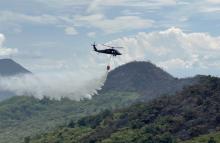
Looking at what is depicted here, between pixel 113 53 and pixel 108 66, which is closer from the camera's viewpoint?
pixel 108 66

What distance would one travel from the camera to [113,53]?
7761 inches

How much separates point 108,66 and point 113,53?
22668mm

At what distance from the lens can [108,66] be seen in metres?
175
